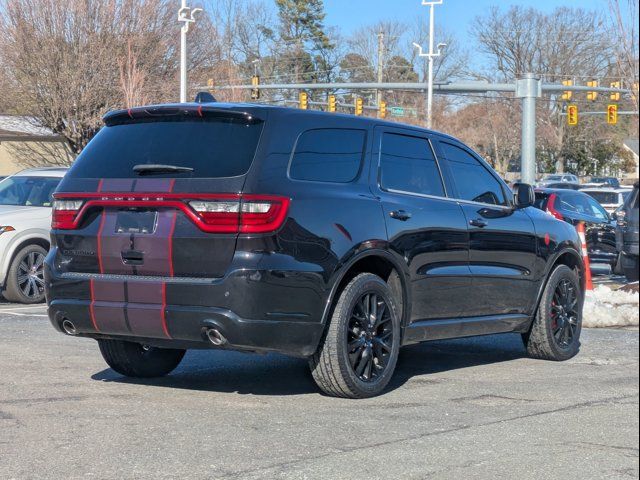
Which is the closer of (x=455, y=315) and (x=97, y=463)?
(x=97, y=463)

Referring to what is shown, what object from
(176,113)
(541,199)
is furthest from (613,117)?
(541,199)

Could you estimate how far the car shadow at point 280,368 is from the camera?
725 centimetres

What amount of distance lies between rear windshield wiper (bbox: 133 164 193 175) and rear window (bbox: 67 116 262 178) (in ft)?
0.09

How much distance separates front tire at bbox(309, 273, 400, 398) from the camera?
6395mm

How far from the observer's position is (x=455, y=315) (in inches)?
293

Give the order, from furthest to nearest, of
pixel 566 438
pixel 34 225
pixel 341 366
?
pixel 34 225
pixel 341 366
pixel 566 438

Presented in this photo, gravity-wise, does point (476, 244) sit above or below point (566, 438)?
above

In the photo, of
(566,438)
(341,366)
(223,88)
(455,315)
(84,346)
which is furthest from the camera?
(223,88)

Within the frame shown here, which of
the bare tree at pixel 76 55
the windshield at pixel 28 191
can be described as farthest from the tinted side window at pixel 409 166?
the bare tree at pixel 76 55

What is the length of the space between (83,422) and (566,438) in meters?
2.69

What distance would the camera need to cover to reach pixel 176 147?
21.2 feet

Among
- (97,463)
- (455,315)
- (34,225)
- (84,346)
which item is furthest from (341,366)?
(34,225)

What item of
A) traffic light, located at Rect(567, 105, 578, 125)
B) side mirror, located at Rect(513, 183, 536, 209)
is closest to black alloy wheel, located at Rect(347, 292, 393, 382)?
side mirror, located at Rect(513, 183, 536, 209)

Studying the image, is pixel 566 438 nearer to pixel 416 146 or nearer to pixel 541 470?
pixel 541 470
